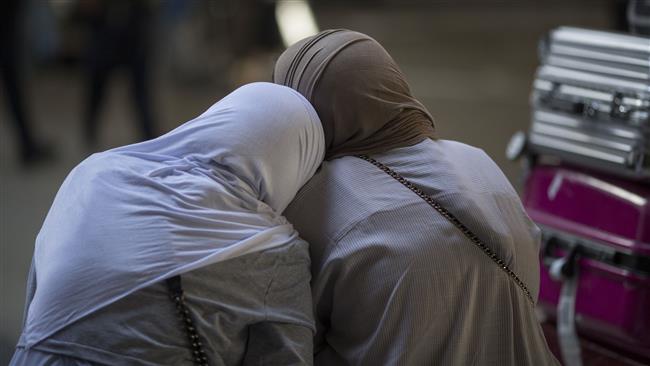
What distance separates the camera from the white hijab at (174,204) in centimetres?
118

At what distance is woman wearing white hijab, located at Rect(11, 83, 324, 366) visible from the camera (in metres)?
1.17

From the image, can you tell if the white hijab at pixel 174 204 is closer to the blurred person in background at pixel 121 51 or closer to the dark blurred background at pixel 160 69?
the dark blurred background at pixel 160 69

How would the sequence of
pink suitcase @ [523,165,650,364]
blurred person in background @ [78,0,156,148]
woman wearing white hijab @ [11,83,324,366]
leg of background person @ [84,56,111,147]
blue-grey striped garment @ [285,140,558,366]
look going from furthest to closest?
leg of background person @ [84,56,111,147]
blurred person in background @ [78,0,156,148]
pink suitcase @ [523,165,650,364]
blue-grey striped garment @ [285,140,558,366]
woman wearing white hijab @ [11,83,324,366]

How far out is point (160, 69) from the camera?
6602 mm

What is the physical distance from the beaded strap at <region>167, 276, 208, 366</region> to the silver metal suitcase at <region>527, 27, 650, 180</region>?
1.18 meters

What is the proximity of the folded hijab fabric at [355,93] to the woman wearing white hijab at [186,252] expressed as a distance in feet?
0.33

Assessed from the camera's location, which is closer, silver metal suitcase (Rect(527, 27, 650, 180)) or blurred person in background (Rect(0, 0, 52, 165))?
silver metal suitcase (Rect(527, 27, 650, 180))

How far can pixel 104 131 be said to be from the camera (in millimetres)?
5430

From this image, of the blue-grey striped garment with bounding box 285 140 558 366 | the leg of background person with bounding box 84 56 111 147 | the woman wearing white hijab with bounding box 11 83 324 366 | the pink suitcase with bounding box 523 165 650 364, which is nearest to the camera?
the woman wearing white hijab with bounding box 11 83 324 366

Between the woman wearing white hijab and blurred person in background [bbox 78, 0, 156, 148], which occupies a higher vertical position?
the woman wearing white hijab

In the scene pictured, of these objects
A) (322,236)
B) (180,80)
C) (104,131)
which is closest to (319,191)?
(322,236)

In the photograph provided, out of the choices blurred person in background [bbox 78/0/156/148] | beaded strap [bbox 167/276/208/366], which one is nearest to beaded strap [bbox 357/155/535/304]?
beaded strap [bbox 167/276/208/366]

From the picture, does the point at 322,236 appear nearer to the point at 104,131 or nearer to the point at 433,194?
the point at 433,194

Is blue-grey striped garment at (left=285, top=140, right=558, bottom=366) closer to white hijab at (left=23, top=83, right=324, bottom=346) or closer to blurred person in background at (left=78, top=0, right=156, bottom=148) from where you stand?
white hijab at (left=23, top=83, right=324, bottom=346)
